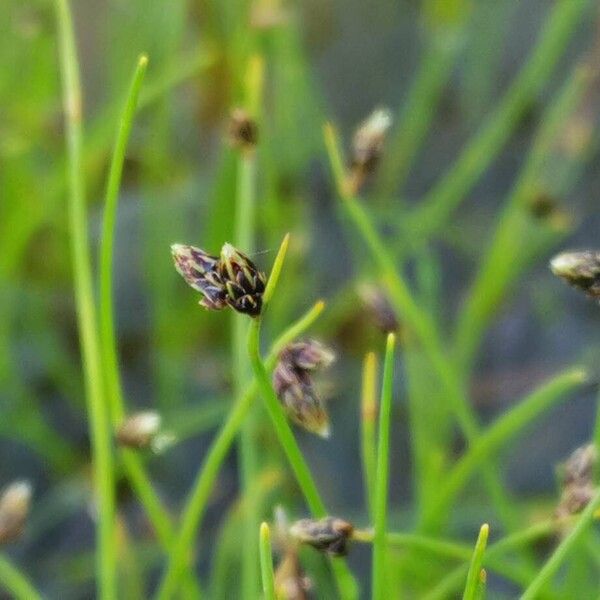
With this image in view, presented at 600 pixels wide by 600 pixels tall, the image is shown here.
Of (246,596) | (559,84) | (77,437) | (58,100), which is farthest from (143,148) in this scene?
(246,596)

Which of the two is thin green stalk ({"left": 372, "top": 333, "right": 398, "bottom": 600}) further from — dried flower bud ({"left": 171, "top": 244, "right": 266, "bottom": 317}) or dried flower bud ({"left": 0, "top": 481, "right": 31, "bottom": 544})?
dried flower bud ({"left": 0, "top": 481, "right": 31, "bottom": 544})

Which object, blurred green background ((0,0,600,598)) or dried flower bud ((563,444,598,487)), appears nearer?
dried flower bud ((563,444,598,487))

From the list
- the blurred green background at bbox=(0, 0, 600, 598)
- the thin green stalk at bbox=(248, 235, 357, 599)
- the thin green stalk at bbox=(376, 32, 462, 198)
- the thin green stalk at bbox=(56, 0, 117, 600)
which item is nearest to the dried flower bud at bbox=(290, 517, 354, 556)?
the thin green stalk at bbox=(248, 235, 357, 599)

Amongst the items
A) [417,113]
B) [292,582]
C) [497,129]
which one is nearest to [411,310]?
[292,582]

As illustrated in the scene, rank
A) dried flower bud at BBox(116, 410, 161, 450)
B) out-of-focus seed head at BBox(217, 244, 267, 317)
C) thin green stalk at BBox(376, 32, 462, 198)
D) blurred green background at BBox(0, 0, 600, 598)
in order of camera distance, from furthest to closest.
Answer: thin green stalk at BBox(376, 32, 462, 198) → blurred green background at BBox(0, 0, 600, 598) → dried flower bud at BBox(116, 410, 161, 450) → out-of-focus seed head at BBox(217, 244, 267, 317)

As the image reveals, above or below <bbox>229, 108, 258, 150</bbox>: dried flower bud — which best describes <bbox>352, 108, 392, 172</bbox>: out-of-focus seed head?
below

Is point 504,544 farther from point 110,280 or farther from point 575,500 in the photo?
point 110,280

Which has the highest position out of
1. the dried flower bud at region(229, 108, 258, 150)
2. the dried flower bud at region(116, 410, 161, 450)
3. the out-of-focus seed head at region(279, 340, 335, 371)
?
the dried flower bud at region(229, 108, 258, 150)
